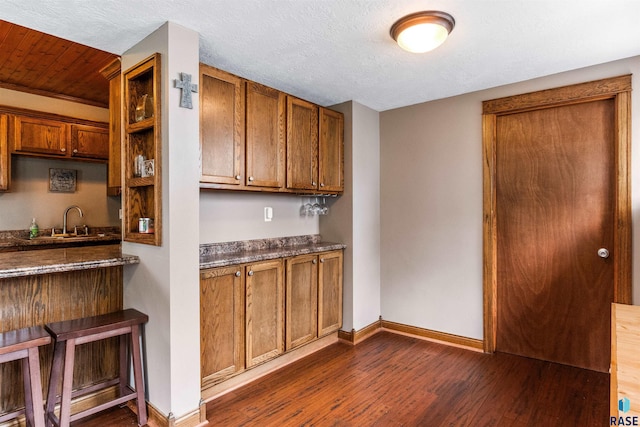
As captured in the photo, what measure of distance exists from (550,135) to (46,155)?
5.19 meters

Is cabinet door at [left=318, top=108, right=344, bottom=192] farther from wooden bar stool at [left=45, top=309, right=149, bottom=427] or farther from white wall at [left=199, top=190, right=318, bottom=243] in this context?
wooden bar stool at [left=45, top=309, right=149, bottom=427]

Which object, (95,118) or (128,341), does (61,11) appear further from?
(95,118)

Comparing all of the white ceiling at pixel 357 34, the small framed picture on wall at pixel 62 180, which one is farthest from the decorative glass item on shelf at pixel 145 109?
the small framed picture on wall at pixel 62 180

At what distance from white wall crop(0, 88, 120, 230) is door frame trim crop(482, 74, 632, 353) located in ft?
15.1

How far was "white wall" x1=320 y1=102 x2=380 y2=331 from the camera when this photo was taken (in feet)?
11.3

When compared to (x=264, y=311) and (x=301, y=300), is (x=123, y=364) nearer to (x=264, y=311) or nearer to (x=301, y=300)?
(x=264, y=311)

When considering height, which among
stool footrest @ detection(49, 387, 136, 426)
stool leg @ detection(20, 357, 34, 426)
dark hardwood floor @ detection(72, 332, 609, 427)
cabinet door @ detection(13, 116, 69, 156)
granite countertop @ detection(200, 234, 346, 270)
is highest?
cabinet door @ detection(13, 116, 69, 156)

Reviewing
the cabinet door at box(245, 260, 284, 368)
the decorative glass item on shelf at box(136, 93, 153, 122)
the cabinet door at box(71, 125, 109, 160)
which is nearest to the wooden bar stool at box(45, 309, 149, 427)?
the cabinet door at box(245, 260, 284, 368)

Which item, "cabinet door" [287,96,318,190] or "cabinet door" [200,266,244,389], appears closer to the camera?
"cabinet door" [200,266,244,389]

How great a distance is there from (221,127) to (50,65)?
7.41 feet

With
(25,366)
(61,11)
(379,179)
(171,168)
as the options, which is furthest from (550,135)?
(25,366)

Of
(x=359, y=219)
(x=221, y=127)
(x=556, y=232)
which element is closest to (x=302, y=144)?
(x=221, y=127)

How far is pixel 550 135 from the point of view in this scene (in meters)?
2.86

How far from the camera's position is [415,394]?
2441 millimetres
